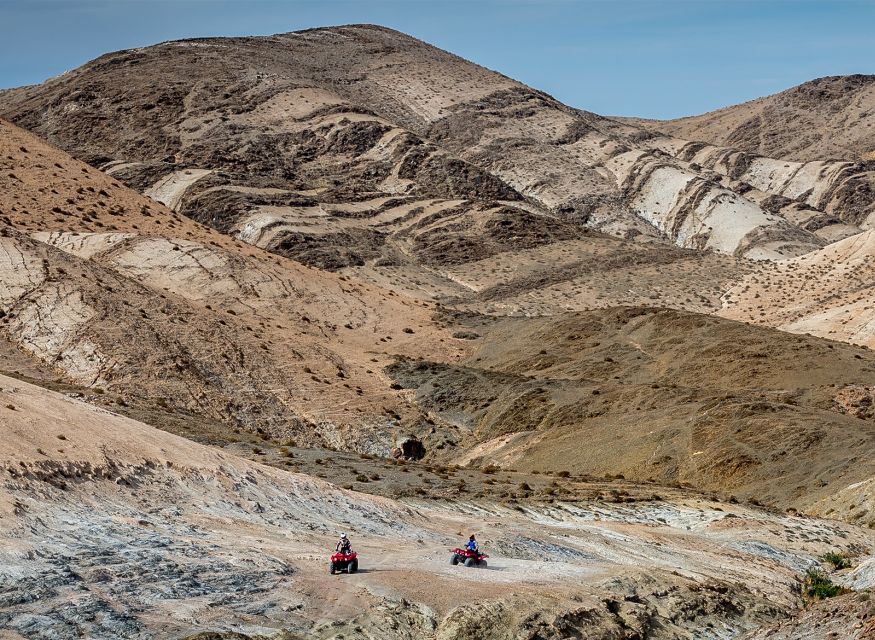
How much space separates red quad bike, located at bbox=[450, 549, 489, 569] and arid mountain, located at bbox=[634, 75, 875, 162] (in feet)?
441

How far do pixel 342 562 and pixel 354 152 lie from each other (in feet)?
283

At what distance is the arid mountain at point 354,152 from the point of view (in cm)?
9150

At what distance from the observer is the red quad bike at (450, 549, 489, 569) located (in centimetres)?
2212

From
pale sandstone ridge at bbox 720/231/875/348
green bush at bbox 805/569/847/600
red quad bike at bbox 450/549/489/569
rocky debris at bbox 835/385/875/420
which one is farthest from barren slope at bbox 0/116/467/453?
red quad bike at bbox 450/549/489/569

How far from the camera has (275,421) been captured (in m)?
46.9

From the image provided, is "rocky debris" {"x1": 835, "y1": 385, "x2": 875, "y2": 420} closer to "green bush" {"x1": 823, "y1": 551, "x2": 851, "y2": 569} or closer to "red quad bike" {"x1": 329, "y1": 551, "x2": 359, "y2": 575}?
"green bush" {"x1": 823, "y1": 551, "x2": 851, "y2": 569}

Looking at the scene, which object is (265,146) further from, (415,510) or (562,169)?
(415,510)

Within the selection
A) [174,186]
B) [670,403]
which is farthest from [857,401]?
[174,186]

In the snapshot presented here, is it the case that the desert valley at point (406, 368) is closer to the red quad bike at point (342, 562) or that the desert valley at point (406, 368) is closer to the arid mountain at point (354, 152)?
the red quad bike at point (342, 562)

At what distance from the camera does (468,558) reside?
22125mm

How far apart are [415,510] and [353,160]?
77.4 metres

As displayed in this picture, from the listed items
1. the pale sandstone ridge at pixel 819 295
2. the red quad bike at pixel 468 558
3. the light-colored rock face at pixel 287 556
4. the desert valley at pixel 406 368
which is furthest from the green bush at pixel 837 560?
the pale sandstone ridge at pixel 819 295

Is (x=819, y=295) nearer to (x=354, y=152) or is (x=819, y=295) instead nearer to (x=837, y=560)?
(x=354, y=152)

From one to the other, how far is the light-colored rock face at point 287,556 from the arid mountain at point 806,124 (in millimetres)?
128744
